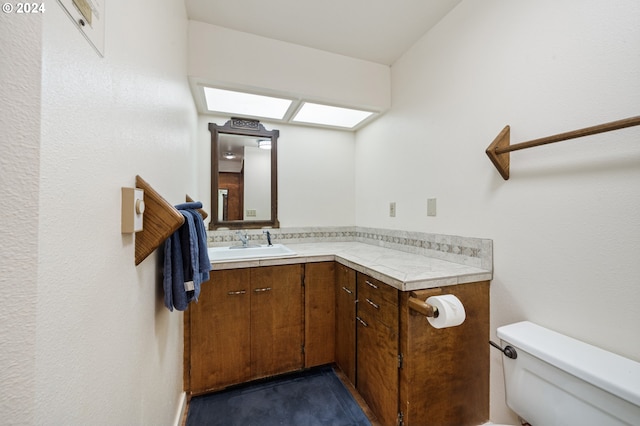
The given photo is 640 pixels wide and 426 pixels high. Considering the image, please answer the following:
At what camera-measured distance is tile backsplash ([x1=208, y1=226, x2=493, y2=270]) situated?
4.59ft

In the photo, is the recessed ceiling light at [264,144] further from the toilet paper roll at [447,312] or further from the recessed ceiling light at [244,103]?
the toilet paper roll at [447,312]

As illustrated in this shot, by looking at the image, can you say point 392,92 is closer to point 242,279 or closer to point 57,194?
point 242,279

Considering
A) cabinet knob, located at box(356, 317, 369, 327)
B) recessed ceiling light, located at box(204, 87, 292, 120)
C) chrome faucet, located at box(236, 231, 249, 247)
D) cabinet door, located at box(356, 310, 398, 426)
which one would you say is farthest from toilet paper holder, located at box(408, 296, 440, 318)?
recessed ceiling light, located at box(204, 87, 292, 120)

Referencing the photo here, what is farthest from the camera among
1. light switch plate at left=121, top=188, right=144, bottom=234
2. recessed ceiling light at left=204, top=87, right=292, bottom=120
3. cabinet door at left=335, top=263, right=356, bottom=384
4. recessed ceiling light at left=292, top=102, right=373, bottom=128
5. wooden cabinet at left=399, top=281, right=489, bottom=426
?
recessed ceiling light at left=292, top=102, right=373, bottom=128

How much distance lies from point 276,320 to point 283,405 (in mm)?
494

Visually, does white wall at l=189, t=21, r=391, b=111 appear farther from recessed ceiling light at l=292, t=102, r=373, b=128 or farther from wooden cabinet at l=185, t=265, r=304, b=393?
wooden cabinet at l=185, t=265, r=304, b=393

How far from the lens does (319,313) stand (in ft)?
6.06

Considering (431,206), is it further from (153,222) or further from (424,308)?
(153,222)

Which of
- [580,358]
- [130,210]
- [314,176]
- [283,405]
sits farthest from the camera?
[314,176]

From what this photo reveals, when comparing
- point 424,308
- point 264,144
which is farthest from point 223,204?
point 424,308

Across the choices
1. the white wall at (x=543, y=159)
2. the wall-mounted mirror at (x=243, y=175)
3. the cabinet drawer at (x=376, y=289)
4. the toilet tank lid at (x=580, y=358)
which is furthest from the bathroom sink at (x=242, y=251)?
the toilet tank lid at (x=580, y=358)

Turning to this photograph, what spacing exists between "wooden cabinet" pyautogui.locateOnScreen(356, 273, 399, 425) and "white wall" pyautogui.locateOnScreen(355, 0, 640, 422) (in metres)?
0.55

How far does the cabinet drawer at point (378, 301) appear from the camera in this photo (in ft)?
4.03

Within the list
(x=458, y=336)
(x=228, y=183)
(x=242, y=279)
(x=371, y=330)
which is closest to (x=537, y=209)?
(x=458, y=336)
